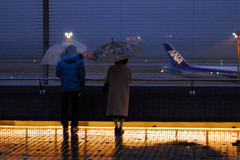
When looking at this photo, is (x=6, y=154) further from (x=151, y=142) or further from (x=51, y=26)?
(x=51, y=26)

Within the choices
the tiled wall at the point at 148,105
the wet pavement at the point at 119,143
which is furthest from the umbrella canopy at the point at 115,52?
the tiled wall at the point at 148,105

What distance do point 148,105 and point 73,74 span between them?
1.78m

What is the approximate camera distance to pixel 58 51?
9453 millimetres

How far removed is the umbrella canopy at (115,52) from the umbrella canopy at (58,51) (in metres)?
0.34

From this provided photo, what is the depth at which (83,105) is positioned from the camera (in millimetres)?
10594

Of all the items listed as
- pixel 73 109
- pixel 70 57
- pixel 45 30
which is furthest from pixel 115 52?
pixel 45 30

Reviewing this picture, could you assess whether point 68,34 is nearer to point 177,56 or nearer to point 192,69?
point 177,56

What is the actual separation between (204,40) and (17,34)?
4361mm

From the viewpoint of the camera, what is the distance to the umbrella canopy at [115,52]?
914cm

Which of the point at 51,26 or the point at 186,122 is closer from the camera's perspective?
the point at 186,122

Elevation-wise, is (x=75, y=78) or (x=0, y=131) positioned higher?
(x=75, y=78)

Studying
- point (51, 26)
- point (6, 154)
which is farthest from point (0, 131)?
point (51, 26)

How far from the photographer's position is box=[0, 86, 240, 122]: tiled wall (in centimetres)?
1031

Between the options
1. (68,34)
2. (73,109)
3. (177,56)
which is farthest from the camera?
(68,34)
